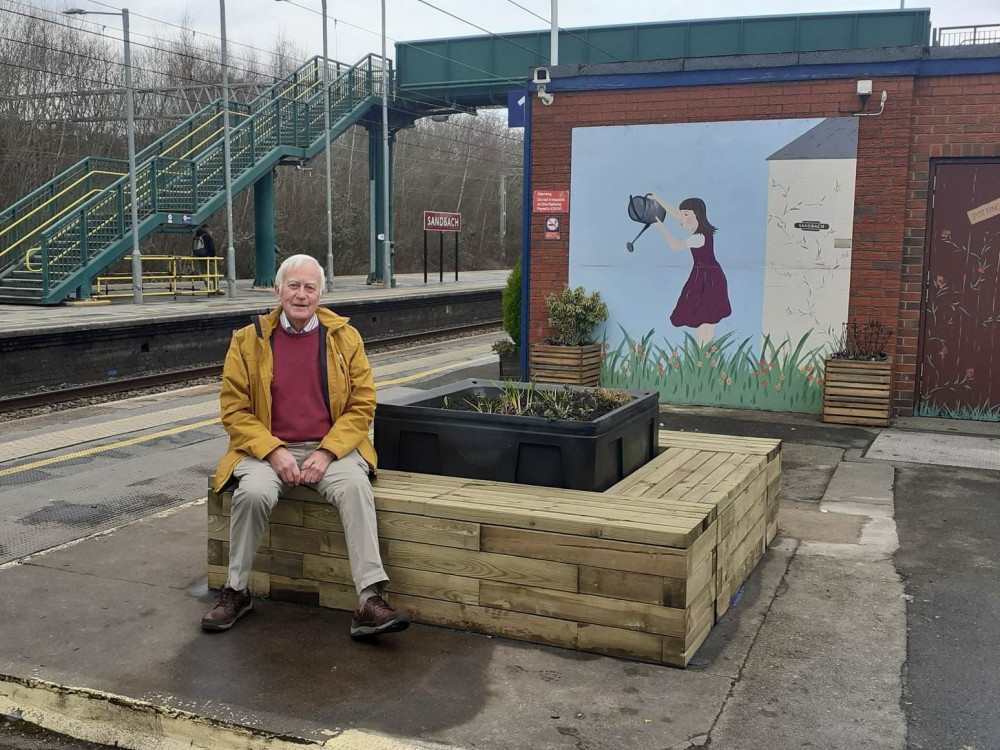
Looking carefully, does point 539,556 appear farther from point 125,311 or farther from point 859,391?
point 125,311

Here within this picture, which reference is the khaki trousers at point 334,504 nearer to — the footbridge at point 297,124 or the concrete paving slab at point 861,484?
the concrete paving slab at point 861,484

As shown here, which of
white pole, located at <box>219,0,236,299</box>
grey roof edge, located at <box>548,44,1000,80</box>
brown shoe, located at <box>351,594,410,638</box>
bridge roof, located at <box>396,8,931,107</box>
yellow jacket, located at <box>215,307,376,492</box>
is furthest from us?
bridge roof, located at <box>396,8,931,107</box>

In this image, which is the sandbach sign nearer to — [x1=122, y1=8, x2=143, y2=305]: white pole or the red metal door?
[x1=122, y1=8, x2=143, y2=305]: white pole

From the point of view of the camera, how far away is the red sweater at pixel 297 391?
4461 mm

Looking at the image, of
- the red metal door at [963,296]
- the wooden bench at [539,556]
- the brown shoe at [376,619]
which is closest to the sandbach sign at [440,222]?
the red metal door at [963,296]

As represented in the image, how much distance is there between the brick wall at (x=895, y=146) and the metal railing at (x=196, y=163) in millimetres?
15210

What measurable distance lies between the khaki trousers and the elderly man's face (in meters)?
0.66

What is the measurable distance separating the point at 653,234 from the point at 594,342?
1.36 m

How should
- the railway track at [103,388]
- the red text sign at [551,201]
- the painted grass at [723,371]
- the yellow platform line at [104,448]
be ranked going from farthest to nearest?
the railway track at [103,388]
the red text sign at [551,201]
the painted grass at [723,371]
the yellow platform line at [104,448]

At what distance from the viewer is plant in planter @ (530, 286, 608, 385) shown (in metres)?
10.6

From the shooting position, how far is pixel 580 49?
26.6 meters

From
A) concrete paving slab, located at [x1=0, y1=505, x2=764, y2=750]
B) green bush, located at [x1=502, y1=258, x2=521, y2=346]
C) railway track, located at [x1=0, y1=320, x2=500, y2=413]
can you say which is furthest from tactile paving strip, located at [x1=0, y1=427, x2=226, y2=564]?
green bush, located at [x1=502, y1=258, x2=521, y2=346]

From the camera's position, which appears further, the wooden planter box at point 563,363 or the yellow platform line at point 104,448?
the wooden planter box at point 563,363

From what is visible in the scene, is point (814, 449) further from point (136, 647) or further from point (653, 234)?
point (136, 647)
